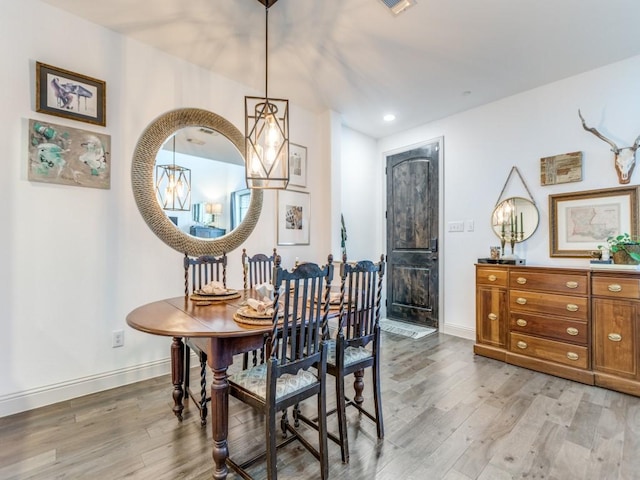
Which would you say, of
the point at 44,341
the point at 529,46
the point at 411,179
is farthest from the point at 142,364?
the point at 529,46

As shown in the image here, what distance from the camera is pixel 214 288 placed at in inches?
81.7

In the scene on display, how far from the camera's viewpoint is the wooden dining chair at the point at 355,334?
162 cm

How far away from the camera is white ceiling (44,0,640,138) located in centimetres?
213

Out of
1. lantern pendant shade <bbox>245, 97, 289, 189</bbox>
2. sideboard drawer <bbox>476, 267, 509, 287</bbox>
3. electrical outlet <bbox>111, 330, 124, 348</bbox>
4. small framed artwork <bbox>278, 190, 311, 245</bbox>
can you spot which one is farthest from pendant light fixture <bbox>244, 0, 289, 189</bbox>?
sideboard drawer <bbox>476, 267, 509, 287</bbox>

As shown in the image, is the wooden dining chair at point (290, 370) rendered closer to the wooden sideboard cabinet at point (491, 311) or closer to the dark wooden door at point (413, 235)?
the wooden sideboard cabinet at point (491, 311)

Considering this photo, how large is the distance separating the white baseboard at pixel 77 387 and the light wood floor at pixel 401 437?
0.20ft

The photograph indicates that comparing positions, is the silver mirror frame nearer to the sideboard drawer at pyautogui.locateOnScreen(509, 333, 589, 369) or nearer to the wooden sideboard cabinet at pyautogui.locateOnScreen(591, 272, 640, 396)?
the sideboard drawer at pyautogui.locateOnScreen(509, 333, 589, 369)

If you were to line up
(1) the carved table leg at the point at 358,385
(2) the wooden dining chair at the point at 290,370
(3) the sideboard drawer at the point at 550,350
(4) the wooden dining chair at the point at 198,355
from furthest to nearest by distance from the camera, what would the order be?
1. (3) the sideboard drawer at the point at 550,350
2. (1) the carved table leg at the point at 358,385
3. (4) the wooden dining chair at the point at 198,355
4. (2) the wooden dining chair at the point at 290,370

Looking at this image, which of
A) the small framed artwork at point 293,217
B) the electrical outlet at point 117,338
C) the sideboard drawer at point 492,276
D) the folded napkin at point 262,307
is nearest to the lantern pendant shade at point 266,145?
the folded napkin at point 262,307

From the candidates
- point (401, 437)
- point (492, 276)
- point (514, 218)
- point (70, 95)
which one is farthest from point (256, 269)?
point (514, 218)

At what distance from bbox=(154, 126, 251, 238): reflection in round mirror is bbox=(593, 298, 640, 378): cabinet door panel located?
3.26 metres

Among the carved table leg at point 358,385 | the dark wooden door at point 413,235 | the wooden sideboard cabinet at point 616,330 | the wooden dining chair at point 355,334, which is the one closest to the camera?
the wooden dining chair at point 355,334

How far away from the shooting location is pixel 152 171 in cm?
257

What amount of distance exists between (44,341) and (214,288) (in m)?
1.24
